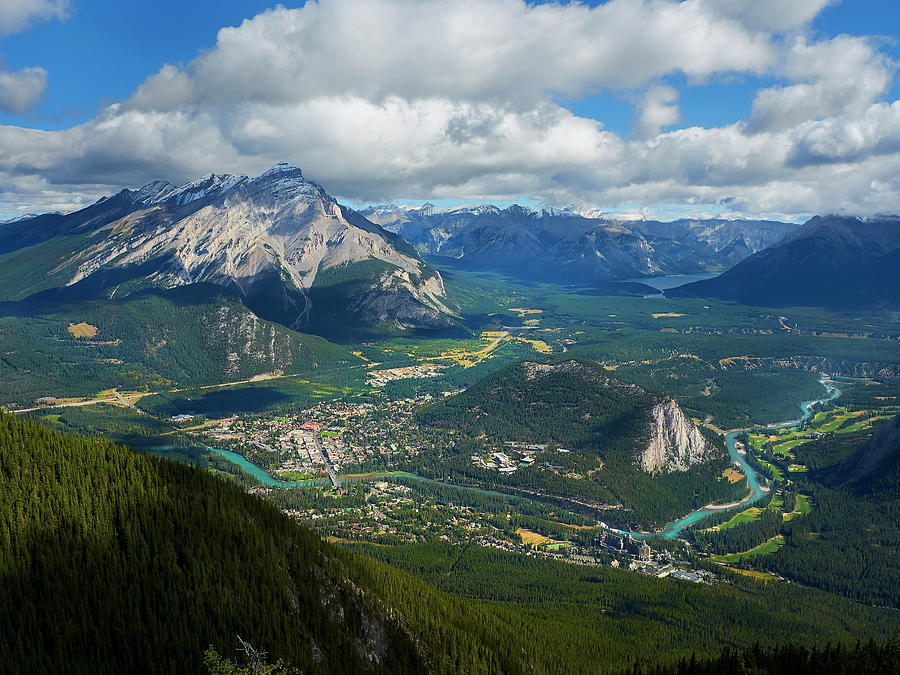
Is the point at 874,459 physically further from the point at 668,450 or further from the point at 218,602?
the point at 218,602

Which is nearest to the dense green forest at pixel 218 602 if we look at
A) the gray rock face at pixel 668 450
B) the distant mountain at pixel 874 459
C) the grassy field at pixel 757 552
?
the grassy field at pixel 757 552

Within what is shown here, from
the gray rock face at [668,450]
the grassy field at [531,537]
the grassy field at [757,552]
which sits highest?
the gray rock face at [668,450]

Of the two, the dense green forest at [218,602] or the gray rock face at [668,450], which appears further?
the gray rock face at [668,450]

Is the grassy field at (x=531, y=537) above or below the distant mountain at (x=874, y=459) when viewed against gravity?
below

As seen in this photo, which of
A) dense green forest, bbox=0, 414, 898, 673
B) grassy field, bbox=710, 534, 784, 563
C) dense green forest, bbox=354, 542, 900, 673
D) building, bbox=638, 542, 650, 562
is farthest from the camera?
grassy field, bbox=710, 534, 784, 563

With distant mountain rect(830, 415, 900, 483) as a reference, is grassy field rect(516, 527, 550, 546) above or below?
below

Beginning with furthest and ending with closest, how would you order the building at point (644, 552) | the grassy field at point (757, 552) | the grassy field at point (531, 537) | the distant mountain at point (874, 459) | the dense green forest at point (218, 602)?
1. the distant mountain at point (874, 459)
2. the grassy field at point (531, 537)
3. the grassy field at point (757, 552)
4. the building at point (644, 552)
5. the dense green forest at point (218, 602)

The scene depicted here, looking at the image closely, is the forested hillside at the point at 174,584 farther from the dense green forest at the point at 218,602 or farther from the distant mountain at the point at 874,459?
the distant mountain at the point at 874,459

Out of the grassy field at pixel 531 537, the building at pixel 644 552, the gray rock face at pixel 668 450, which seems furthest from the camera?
the gray rock face at pixel 668 450

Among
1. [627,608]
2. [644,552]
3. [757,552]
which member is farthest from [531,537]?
[757,552]

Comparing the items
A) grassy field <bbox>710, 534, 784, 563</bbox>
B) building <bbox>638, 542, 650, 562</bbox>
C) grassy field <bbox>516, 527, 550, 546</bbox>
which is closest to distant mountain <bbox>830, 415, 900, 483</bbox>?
grassy field <bbox>710, 534, 784, 563</bbox>

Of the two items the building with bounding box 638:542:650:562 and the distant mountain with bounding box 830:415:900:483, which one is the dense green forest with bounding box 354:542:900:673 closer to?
the building with bounding box 638:542:650:562
